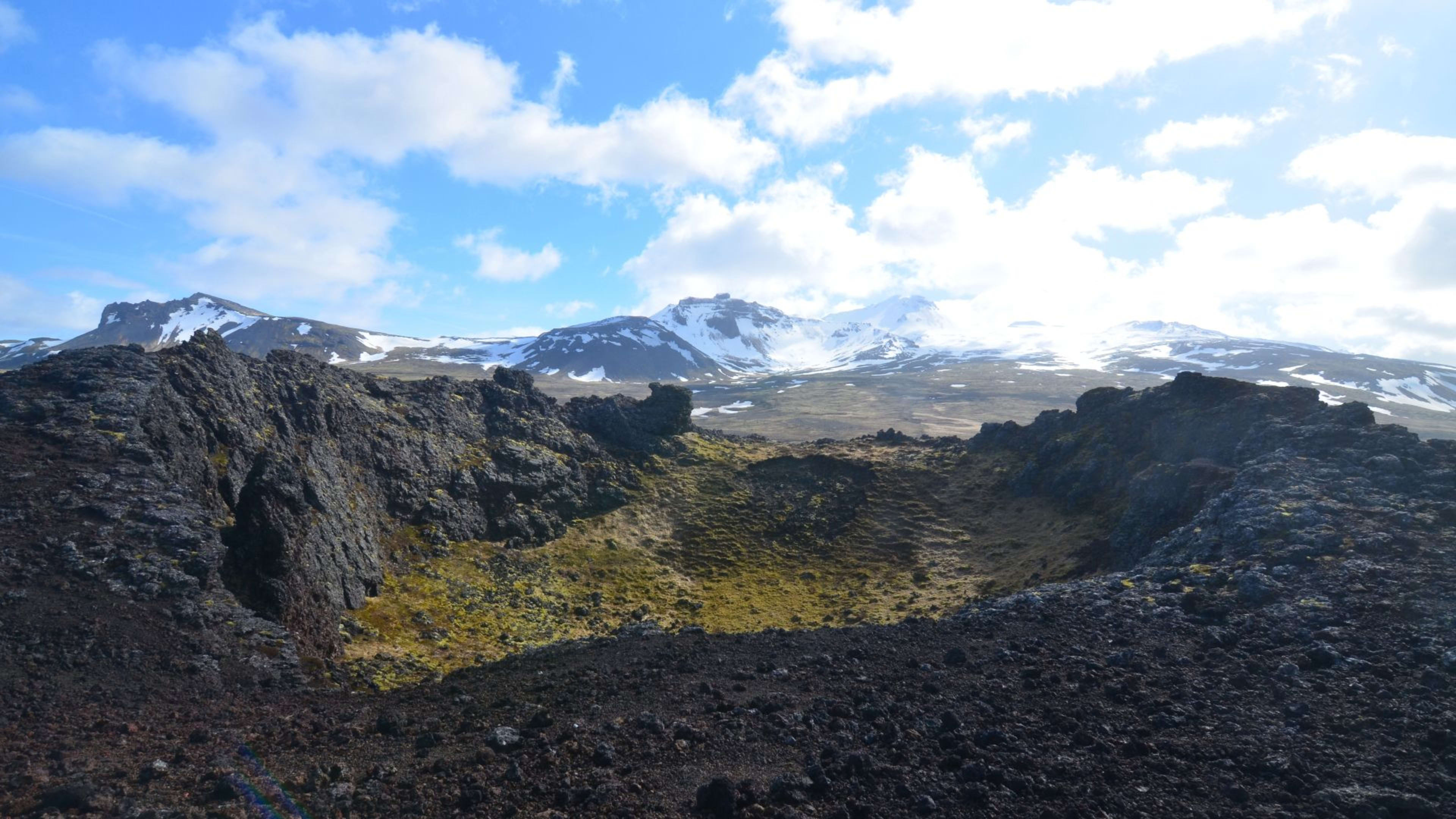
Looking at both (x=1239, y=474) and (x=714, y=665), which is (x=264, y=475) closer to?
(x=714, y=665)

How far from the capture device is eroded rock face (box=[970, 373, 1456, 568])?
2945cm

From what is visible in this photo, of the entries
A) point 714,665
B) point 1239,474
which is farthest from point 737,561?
point 1239,474

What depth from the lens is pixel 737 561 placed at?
5131cm

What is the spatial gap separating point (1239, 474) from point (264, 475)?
5017 cm

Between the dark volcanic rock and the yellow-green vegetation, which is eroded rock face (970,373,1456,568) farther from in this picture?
the dark volcanic rock

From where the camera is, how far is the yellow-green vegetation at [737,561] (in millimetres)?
36750

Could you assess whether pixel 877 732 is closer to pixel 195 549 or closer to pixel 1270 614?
pixel 1270 614

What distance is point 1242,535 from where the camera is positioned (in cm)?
3072

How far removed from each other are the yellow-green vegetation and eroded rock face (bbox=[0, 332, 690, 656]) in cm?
247

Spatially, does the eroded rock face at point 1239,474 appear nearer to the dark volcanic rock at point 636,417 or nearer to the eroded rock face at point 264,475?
the dark volcanic rock at point 636,417

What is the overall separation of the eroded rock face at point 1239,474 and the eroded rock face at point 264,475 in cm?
3681

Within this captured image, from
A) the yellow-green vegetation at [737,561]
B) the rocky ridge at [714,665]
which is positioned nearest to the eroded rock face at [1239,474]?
the rocky ridge at [714,665]

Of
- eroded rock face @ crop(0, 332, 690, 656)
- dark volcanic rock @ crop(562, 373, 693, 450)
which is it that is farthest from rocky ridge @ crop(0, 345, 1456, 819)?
dark volcanic rock @ crop(562, 373, 693, 450)

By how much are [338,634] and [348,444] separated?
16.7 metres
